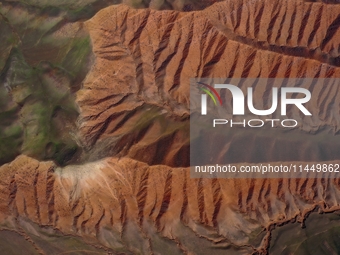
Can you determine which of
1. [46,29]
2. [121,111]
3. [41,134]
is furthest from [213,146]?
[46,29]

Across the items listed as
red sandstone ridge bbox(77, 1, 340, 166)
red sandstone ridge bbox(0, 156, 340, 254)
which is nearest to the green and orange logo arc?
red sandstone ridge bbox(77, 1, 340, 166)

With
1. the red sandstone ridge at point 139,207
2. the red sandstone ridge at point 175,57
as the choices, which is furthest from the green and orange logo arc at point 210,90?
the red sandstone ridge at point 139,207

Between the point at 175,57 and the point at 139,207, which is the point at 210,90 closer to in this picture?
the point at 175,57

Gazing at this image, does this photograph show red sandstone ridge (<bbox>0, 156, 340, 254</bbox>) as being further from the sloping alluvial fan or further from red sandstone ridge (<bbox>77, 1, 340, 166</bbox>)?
red sandstone ridge (<bbox>77, 1, 340, 166</bbox>)

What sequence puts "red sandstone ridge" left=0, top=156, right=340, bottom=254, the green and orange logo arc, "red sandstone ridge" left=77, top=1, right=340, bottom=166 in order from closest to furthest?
"red sandstone ridge" left=0, top=156, right=340, bottom=254 < "red sandstone ridge" left=77, top=1, right=340, bottom=166 < the green and orange logo arc

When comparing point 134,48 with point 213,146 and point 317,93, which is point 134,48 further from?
point 317,93

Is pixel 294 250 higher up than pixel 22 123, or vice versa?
pixel 22 123
